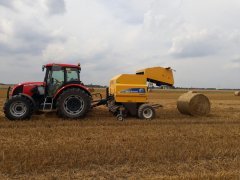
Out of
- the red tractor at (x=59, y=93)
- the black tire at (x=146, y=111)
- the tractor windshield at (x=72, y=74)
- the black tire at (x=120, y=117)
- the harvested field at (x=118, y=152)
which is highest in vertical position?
the tractor windshield at (x=72, y=74)

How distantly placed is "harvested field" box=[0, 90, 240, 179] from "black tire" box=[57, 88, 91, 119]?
192 centimetres

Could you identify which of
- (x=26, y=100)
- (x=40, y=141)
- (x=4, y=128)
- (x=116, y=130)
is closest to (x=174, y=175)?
(x=40, y=141)

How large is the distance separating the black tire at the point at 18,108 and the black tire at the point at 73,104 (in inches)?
42.2

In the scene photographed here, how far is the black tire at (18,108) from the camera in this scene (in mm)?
13570

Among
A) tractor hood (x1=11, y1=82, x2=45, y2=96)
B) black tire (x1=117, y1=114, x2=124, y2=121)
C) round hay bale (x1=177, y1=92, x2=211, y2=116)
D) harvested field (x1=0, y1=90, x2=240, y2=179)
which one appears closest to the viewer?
harvested field (x1=0, y1=90, x2=240, y2=179)

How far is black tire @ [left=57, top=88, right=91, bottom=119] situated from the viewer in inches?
551

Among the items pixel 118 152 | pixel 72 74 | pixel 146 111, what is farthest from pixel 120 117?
pixel 118 152

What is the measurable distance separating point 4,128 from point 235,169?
282 inches

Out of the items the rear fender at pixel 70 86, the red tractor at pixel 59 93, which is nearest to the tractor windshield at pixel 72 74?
the red tractor at pixel 59 93

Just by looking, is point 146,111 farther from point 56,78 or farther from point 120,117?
point 56,78

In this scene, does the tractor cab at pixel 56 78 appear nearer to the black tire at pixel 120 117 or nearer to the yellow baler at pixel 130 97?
the yellow baler at pixel 130 97

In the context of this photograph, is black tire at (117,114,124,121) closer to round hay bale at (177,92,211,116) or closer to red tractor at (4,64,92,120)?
red tractor at (4,64,92,120)

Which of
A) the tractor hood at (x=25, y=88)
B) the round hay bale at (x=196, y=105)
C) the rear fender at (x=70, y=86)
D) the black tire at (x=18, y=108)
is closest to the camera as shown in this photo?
the black tire at (x=18, y=108)

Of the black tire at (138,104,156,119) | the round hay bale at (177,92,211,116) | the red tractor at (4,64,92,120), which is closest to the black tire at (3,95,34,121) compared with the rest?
the red tractor at (4,64,92,120)
